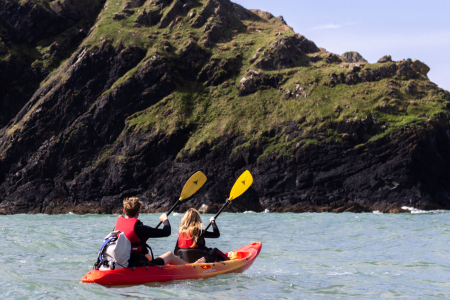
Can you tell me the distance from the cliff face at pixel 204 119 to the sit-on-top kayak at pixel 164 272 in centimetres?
3343

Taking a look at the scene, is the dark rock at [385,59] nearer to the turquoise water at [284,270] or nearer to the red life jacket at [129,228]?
the turquoise water at [284,270]

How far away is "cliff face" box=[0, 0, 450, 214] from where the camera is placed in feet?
144

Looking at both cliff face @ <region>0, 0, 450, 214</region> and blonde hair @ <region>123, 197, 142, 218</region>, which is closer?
blonde hair @ <region>123, 197, 142, 218</region>

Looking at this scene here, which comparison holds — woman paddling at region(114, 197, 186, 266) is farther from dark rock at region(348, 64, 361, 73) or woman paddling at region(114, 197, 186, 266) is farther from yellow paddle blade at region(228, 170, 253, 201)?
dark rock at region(348, 64, 361, 73)

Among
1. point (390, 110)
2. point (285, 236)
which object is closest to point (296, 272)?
point (285, 236)

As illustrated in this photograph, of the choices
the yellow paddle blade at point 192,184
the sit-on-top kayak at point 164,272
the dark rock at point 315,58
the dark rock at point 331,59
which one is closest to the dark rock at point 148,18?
the dark rock at point 315,58

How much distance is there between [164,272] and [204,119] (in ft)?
152

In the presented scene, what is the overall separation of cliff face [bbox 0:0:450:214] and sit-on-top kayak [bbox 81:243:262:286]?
3343 cm

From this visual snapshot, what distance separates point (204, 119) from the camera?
55.0 meters

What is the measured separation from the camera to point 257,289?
896 centimetres

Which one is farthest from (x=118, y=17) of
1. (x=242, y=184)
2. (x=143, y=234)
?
(x=143, y=234)

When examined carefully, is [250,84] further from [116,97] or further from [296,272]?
[296,272]

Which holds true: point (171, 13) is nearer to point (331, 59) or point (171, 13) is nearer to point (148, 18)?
point (148, 18)

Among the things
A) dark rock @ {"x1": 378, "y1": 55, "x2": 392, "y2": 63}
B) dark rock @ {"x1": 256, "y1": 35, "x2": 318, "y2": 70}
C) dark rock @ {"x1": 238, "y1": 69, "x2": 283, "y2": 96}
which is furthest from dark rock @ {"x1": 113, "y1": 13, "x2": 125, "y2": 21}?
dark rock @ {"x1": 378, "y1": 55, "x2": 392, "y2": 63}
